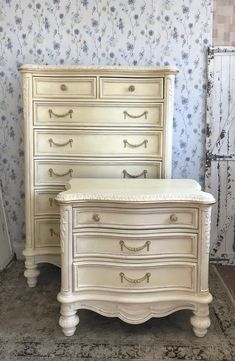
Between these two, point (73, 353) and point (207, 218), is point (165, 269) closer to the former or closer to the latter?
point (207, 218)

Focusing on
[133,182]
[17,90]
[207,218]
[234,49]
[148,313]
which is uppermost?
[234,49]

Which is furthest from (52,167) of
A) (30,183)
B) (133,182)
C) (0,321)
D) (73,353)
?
(73,353)

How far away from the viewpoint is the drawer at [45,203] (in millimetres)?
2623

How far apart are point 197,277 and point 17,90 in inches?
74.8

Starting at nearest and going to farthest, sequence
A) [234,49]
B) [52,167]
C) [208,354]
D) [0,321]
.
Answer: [208,354], [0,321], [52,167], [234,49]

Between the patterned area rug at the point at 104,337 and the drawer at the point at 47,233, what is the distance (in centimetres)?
36

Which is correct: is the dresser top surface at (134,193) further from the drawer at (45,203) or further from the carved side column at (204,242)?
the drawer at (45,203)

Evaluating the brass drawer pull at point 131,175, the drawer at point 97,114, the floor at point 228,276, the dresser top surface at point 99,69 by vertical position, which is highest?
the dresser top surface at point 99,69

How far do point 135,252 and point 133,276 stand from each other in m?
0.13

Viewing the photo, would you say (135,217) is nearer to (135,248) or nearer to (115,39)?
(135,248)

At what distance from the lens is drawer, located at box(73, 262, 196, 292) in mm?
2002

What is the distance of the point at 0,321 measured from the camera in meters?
2.20

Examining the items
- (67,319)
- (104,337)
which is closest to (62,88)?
(67,319)

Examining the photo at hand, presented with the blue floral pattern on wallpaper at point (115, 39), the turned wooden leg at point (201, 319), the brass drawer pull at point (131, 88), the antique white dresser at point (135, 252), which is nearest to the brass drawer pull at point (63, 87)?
the brass drawer pull at point (131, 88)
